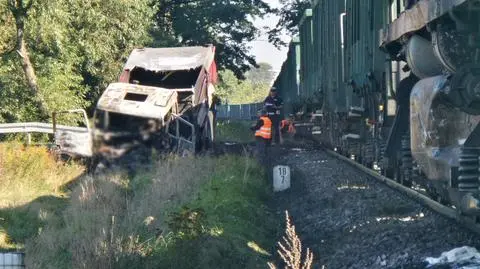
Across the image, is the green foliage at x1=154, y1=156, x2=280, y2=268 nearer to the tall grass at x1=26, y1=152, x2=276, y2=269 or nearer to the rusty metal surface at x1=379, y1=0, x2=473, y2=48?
the tall grass at x1=26, y1=152, x2=276, y2=269

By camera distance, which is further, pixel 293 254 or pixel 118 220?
pixel 118 220

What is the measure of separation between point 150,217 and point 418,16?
Answer: 4.24 m

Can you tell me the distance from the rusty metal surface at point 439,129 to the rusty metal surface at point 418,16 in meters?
0.55

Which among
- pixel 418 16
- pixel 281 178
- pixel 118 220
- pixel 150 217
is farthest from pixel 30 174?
pixel 418 16

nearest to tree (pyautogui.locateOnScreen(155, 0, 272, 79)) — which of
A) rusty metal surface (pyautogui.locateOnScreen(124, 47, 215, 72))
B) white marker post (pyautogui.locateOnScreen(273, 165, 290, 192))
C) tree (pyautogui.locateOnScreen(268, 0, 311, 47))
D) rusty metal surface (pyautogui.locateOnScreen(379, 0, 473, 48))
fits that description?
tree (pyautogui.locateOnScreen(268, 0, 311, 47))

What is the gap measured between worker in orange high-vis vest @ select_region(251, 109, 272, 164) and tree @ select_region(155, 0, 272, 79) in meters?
20.4

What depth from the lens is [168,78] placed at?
63.5 ft

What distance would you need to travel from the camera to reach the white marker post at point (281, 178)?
1365cm

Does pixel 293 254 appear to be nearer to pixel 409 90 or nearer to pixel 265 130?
pixel 409 90

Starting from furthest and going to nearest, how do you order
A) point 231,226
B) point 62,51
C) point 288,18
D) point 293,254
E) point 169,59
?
point 288,18
point 62,51
point 169,59
point 231,226
point 293,254

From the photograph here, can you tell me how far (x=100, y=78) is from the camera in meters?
24.9

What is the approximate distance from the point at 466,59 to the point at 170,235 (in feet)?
10.9

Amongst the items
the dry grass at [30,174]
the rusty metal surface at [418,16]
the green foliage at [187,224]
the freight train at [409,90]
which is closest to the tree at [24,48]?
the dry grass at [30,174]

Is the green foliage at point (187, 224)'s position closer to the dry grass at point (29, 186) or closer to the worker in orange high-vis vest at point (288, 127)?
the dry grass at point (29, 186)
